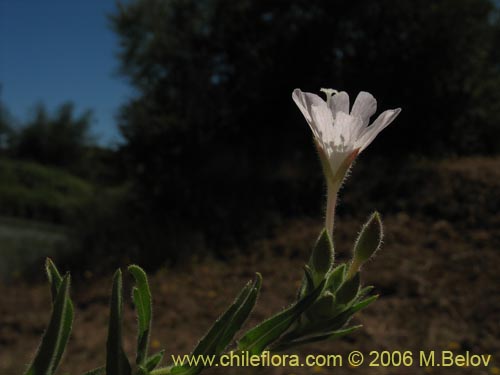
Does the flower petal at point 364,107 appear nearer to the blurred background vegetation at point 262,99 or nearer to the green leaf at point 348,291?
the green leaf at point 348,291

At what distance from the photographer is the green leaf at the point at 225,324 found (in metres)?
0.69

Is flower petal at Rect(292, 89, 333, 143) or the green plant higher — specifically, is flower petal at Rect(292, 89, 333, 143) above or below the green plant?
above

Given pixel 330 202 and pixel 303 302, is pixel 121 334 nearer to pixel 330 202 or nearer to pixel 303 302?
pixel 303 302

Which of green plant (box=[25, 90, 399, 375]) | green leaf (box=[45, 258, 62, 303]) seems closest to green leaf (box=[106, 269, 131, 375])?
green plant (box=[25, 90, 399, 375])

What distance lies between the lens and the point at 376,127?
0.77 meters

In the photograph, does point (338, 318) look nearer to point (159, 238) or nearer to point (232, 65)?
point (159, 238)

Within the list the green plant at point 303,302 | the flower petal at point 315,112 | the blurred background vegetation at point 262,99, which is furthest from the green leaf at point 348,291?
the blurred background vegetation at point 262,99

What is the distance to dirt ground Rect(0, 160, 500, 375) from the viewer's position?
164 inches

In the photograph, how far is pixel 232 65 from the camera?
9148 mm

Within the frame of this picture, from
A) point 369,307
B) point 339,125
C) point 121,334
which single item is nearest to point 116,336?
point 121,334

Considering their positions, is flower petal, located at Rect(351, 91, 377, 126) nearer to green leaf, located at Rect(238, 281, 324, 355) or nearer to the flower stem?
the flower stem

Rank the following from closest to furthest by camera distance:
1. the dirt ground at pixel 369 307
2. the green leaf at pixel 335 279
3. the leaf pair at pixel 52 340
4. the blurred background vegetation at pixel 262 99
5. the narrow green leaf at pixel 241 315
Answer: the leaf pair at pixel 52 340, the narrow green leaf at pixel 241 315, the green leaf at pixel 335 279, the dirt ground at pixel 369 307, the blurred background vegetation at pixel 262 99

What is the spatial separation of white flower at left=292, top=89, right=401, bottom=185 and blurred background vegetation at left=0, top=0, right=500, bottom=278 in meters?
6.51

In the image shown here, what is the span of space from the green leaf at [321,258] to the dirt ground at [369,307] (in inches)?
125
